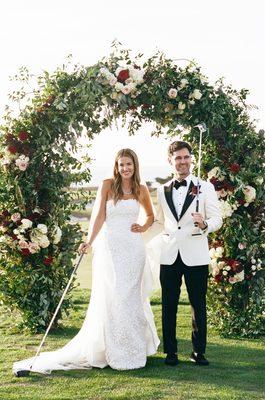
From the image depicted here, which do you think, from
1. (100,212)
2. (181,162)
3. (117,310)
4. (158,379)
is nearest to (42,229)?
(100,212)

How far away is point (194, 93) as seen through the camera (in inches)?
269

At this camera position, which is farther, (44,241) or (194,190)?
(44,241)

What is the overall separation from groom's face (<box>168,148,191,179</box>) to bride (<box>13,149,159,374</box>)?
35cm

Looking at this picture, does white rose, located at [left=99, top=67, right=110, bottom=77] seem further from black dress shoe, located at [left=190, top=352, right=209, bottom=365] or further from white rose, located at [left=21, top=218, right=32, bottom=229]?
black dress shoe, located at [left=190, top=352, right=209, bottom=365]

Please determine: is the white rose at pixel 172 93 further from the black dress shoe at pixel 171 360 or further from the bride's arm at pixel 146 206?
the black dress shoe at pixel 171 360

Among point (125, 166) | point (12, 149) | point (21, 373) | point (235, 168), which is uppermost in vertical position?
point (12, 149)

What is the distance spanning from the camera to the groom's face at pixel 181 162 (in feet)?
18.0

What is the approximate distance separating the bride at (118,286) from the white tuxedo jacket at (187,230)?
0.26 meters

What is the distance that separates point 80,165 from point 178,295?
218 centimetres

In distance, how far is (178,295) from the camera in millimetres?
5730

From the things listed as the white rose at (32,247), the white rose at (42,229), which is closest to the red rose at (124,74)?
the white rose at (42,229)

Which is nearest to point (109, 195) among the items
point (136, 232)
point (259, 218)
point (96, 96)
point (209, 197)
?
point (136, 232)

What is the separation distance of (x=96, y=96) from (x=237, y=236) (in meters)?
2.06

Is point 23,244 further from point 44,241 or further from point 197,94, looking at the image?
point 197,94
